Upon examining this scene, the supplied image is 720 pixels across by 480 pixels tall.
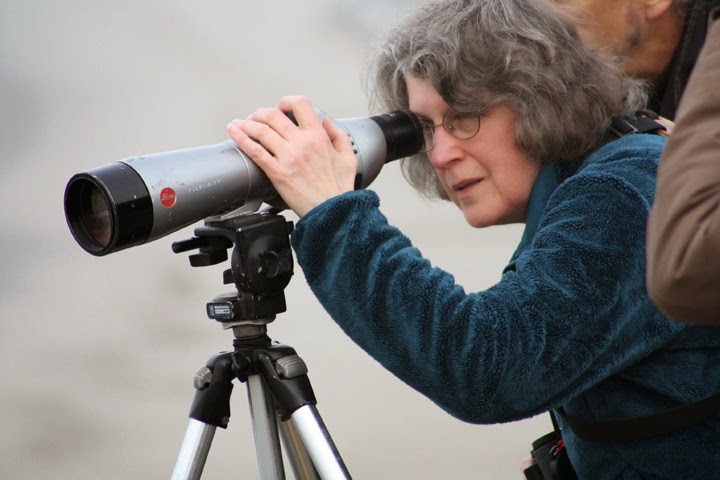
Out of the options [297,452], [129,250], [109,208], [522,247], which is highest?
[129,250]

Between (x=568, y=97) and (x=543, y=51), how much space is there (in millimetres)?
63

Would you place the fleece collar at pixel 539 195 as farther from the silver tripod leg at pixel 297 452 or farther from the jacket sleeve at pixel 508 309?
the silver tripod leg at pixel 297 452

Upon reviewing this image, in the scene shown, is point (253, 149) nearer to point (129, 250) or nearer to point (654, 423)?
point (654, 423)

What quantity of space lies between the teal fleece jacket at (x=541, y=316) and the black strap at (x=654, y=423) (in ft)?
0.04

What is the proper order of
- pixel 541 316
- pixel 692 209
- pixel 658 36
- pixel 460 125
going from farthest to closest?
pixel 658 36, pixel 460 125, pixel 541 316, pixel 692 209

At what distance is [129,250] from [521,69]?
114 cm

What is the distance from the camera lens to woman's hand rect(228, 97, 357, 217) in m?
0.93

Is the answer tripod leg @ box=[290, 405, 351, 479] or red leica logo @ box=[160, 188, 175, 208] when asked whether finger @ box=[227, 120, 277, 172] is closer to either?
red leica logo @ box=[160, 188, 175, 208]

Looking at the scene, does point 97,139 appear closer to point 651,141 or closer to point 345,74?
point 345,74

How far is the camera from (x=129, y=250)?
1.93 metres

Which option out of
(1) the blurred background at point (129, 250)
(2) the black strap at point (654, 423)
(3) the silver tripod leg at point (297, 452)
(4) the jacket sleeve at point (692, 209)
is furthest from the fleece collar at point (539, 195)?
(1) the blurred background at point (129, 250)

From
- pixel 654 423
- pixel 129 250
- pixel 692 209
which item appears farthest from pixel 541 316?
pixel 129 250

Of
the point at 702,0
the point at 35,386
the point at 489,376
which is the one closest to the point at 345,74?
the point at 702,0

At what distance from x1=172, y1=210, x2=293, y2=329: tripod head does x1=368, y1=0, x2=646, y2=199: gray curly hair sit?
265 mm
